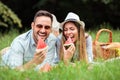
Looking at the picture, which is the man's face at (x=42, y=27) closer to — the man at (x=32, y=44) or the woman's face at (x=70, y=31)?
the man at (x=32, y=44)

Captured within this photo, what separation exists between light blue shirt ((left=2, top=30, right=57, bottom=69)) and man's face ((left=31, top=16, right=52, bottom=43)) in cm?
14

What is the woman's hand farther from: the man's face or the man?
the man's face

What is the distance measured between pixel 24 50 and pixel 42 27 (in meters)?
0.38

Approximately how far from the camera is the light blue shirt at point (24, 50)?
6250 millimetres

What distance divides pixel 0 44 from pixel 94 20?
727cm

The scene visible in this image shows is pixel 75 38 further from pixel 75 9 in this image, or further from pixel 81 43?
pixel 75 9

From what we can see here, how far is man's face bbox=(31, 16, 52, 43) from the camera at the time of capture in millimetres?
6398

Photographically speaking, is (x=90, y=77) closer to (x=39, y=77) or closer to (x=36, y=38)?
(x=39, y=77)

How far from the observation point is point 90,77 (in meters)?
4.95

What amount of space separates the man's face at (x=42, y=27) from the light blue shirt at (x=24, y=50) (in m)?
0.14

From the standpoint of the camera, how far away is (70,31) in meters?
6.80

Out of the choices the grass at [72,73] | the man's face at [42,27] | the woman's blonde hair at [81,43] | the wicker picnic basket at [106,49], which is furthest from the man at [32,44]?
the wicker picnic basket at [106,49]

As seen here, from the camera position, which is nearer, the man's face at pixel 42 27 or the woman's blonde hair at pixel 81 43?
the man's face at pixel 42 27

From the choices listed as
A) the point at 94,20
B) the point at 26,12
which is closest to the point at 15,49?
the point at 94,20
